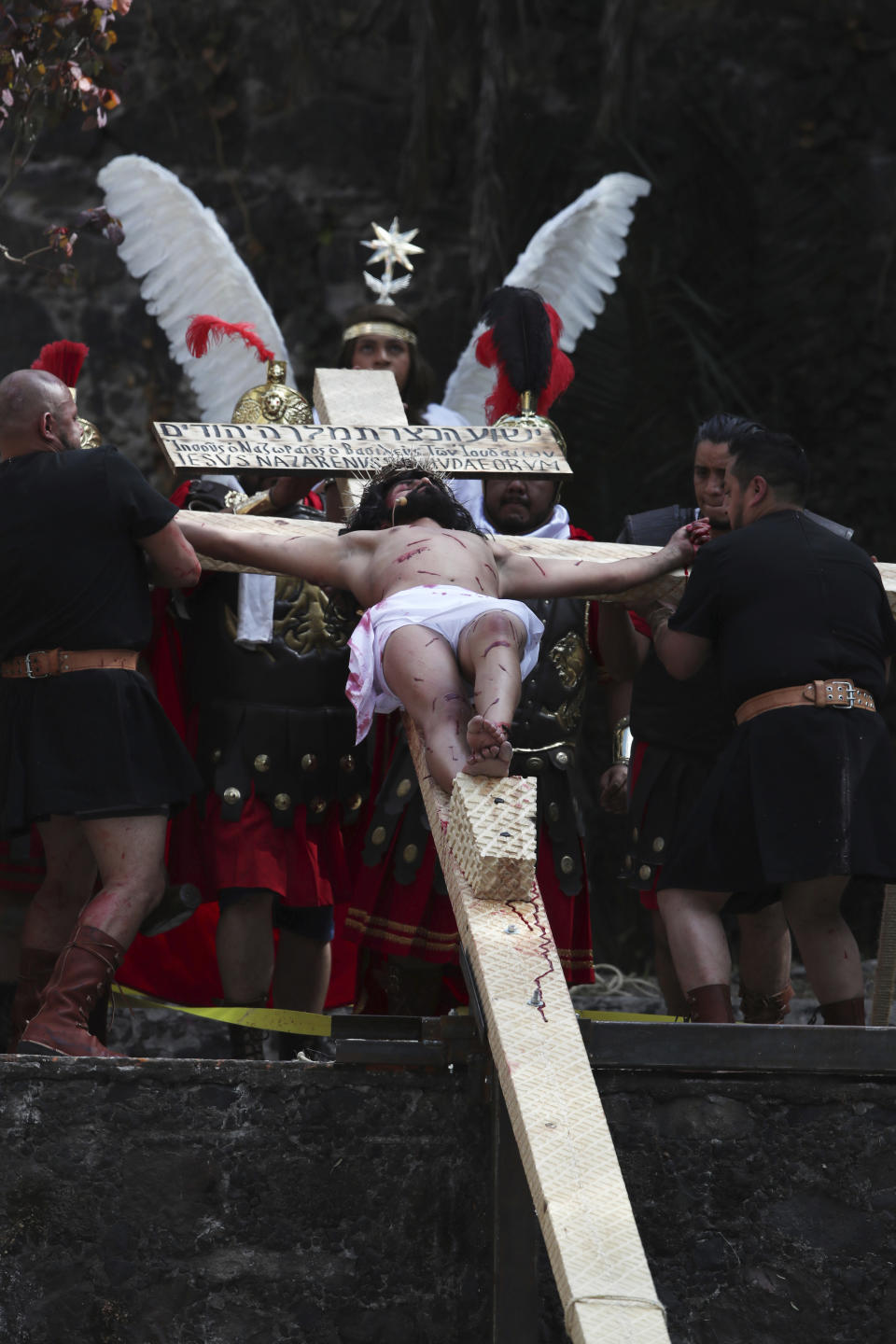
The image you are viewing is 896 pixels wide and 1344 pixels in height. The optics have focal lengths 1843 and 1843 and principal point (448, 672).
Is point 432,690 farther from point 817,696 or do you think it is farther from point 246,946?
point 246,946

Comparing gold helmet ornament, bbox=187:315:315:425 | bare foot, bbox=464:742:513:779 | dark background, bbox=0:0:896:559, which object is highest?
dark background, bbox=0:0:896:559

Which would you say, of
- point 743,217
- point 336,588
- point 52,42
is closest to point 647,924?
point 743,217

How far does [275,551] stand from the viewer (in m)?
4.25

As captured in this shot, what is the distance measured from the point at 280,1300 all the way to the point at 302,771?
67.0 inches

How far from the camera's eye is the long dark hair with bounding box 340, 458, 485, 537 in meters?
4.38

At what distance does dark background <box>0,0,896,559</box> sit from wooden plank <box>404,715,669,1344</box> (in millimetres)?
4479

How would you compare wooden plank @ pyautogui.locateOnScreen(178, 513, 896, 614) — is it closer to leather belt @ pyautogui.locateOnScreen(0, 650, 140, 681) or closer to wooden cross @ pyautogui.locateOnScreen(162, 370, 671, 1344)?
wooden cross @ pyautogui.locateOnScreen(162, 370, 671, 1344)

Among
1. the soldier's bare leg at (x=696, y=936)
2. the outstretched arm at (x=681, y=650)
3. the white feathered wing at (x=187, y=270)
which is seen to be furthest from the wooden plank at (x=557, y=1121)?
the white feathered wing at (x=187, y=270)

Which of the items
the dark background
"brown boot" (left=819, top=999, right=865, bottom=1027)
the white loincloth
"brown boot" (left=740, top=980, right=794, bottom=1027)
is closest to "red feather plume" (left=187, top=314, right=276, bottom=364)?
the white loincloth

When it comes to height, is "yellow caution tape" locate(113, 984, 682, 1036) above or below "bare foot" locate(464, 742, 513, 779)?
below

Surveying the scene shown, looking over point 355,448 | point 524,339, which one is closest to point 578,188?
point 524,339

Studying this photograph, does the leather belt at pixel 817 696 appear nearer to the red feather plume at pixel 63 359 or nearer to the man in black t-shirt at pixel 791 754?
the man in black t-shirt at pixel 791 754

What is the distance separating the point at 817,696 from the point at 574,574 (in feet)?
2.27

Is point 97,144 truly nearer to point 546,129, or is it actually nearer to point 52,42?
point 546,129
